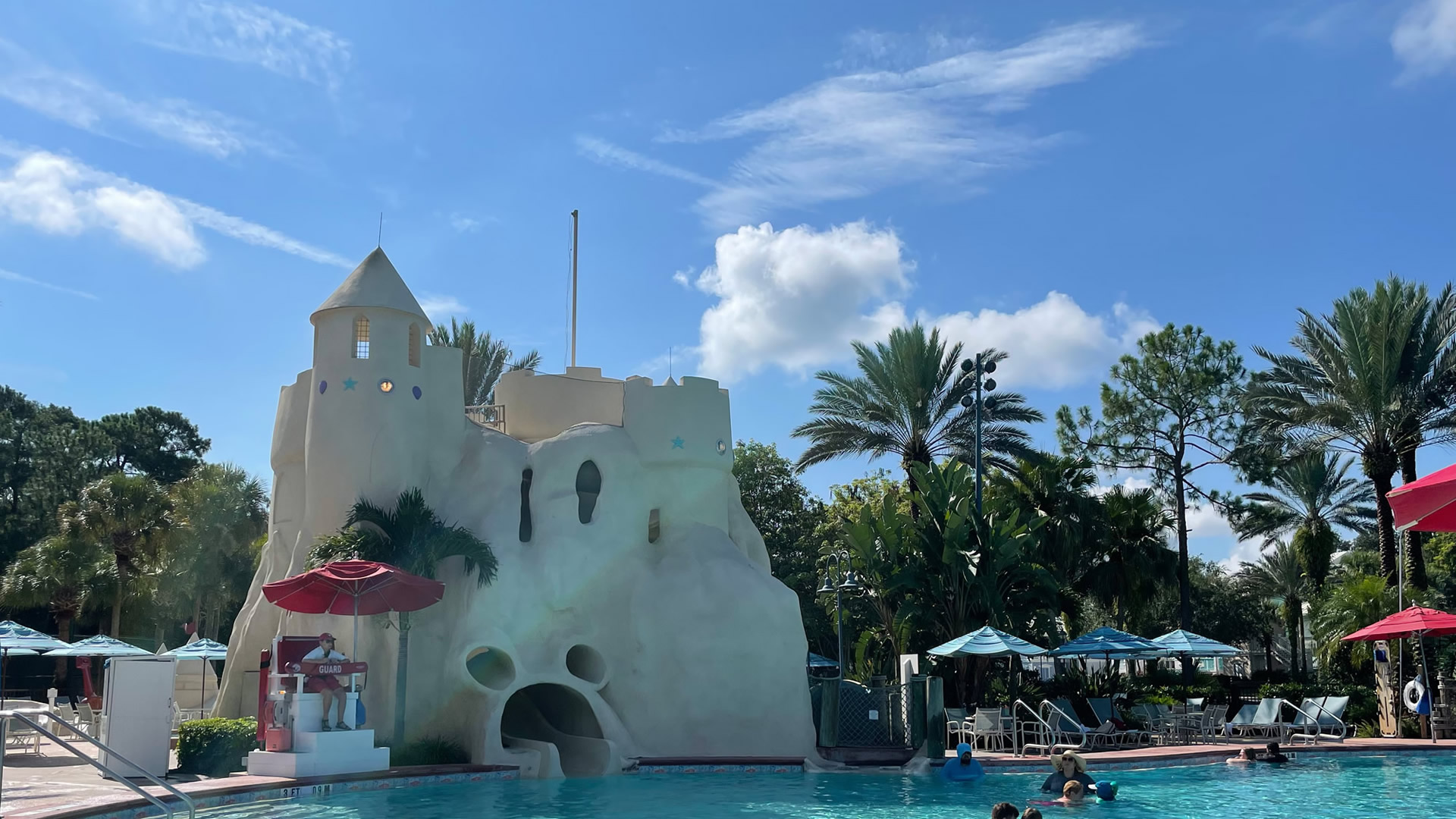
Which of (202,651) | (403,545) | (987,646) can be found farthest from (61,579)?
(987,646)

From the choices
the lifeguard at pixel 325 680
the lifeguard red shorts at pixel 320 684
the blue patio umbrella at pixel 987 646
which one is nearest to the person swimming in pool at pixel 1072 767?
the blue patio umbrella at pixel 987 646

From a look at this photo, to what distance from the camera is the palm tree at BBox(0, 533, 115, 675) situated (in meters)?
38.4

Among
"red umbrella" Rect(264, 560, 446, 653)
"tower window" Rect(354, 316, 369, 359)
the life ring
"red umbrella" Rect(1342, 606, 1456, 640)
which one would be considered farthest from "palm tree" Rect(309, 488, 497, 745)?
the life ring

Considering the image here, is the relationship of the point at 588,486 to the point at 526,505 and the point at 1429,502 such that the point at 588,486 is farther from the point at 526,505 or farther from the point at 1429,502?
the point at 1429,502

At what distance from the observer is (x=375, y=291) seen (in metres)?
23.0

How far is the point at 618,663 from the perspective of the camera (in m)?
22.5

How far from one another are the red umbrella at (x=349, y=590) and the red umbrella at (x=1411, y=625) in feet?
62.3

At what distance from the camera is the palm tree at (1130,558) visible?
3422cm

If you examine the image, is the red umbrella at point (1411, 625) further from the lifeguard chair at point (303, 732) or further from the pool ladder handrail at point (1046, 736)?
the lifeguard chair at point (303, 732)

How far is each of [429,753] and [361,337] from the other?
8.30m

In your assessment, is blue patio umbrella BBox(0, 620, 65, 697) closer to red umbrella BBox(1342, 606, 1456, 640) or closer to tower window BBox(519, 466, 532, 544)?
tower window BBox(519, 466, 532, 544)

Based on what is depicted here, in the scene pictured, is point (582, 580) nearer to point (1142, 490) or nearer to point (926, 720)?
point (926, 720)

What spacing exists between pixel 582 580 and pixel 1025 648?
886cm

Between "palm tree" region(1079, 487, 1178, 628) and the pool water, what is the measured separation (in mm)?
13038
